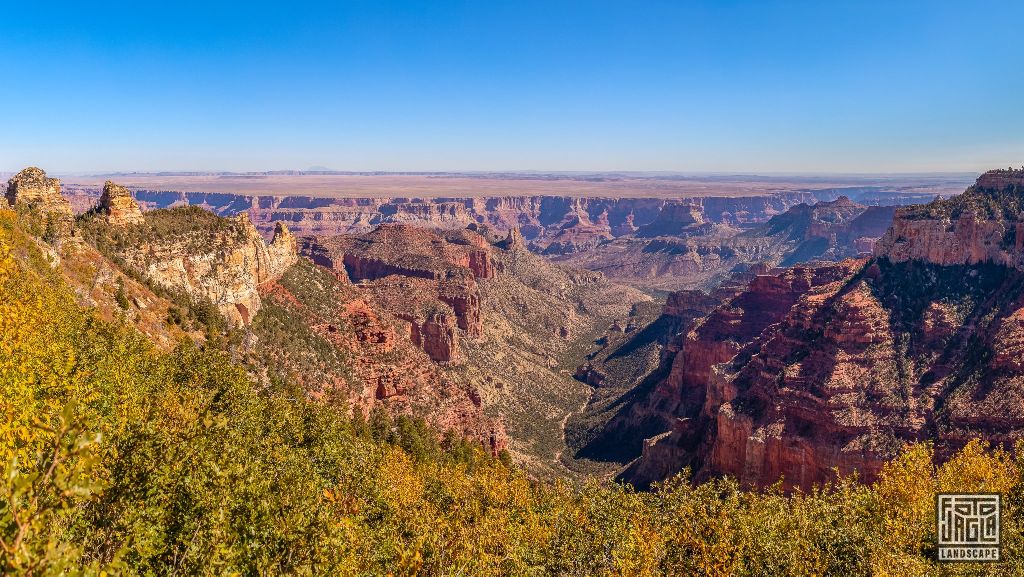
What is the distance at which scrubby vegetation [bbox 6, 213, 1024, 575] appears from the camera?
50.4 feet

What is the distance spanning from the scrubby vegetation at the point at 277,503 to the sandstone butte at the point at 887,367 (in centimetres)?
2379

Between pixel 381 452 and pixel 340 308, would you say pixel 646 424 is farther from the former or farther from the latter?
pixel 381 452

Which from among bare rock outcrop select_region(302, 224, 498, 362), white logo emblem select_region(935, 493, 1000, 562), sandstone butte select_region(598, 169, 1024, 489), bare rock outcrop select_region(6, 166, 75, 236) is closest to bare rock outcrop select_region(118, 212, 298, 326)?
bare rock outcrop select_region(6, 166, 75, 236)

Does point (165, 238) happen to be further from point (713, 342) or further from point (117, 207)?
point (713, 342)

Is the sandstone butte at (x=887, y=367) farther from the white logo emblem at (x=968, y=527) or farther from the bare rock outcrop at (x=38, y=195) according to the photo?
the bare rock outcrop at (x=38, y=195)

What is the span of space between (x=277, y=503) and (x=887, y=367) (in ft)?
242

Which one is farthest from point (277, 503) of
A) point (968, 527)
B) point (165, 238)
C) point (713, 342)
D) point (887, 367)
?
point (713, 342)

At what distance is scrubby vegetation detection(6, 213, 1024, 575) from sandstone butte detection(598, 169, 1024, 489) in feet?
78.0

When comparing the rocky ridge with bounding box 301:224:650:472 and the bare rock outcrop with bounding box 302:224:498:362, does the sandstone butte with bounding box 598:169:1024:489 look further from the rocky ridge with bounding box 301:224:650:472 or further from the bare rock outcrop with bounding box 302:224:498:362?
the bare rock outcrop with bounding box 302:224:498:362

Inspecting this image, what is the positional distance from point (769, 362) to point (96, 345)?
2993 inches

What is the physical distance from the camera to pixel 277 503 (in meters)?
20.4

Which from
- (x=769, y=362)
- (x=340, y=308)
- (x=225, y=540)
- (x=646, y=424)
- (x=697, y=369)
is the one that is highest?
(x=225, y=540)

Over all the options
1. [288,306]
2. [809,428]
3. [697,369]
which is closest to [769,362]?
[809,428]

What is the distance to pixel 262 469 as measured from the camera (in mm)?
25578
